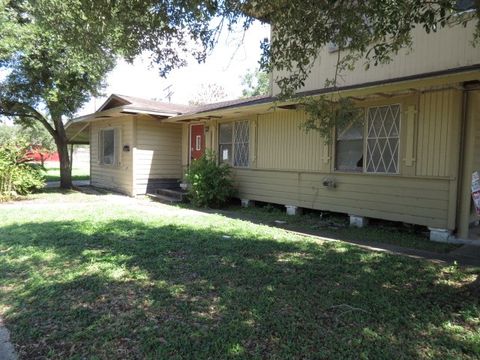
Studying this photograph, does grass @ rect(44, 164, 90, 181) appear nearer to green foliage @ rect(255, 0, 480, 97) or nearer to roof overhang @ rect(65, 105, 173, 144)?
roof overhang @ rect(65, 105, 173, 144)

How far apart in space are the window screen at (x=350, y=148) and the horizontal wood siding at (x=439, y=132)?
128cm

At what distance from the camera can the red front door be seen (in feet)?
41.4

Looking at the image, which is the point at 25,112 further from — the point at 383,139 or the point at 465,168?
the point at 465,168

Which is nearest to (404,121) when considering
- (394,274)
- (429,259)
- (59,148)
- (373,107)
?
(373,107)

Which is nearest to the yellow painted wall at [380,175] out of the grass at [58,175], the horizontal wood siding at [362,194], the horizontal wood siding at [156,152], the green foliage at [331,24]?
the horizontal wood siding at [362,194]

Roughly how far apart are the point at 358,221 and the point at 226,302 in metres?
4.94

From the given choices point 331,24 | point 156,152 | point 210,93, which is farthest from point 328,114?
point 210,93

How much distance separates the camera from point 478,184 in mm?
4277

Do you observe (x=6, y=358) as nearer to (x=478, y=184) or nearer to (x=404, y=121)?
(x=478, y=184)

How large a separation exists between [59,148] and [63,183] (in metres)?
1.30

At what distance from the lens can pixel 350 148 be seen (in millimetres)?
8211

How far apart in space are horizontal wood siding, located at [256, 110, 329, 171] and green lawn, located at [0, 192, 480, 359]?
294 cm

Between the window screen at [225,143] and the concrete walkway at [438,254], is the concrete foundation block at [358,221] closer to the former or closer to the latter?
the concrete walkway at [438,254]

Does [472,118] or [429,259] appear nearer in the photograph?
[429,259]
